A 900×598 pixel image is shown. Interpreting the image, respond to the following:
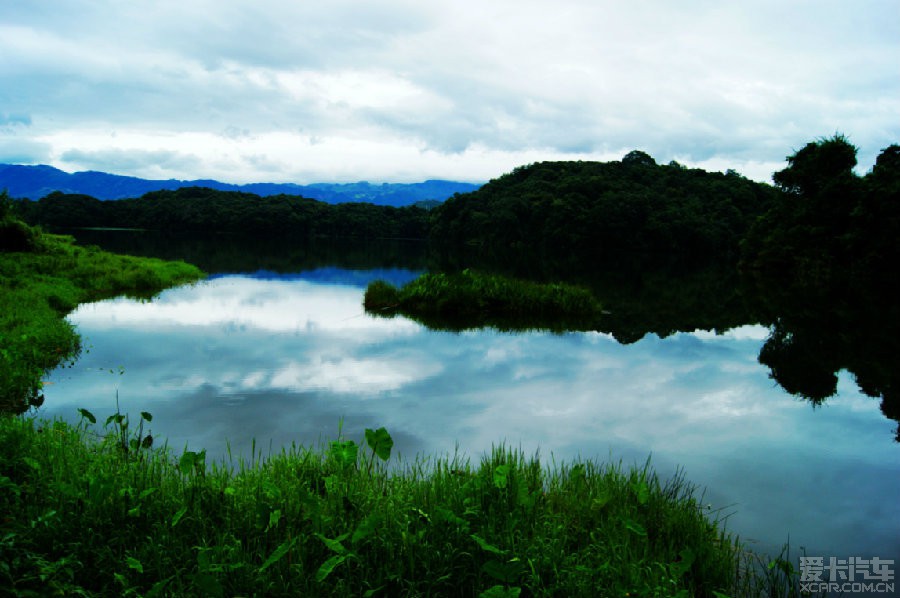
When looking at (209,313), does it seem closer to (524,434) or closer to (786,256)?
(524,434)

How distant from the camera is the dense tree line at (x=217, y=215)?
10625 centimetres

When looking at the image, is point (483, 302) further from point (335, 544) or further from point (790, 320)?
point (335, 544)

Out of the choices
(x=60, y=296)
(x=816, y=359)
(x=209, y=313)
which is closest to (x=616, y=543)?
(x=816, y=359)

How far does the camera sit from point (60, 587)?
4.05 m

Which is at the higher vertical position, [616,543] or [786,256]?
[786,256]

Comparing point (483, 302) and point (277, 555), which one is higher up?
point (483, 302)

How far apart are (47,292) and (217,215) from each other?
327 ft

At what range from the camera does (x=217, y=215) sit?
113500mm

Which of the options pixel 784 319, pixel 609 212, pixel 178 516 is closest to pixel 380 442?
pixel 178 516

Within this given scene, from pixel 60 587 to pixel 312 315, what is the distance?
62.8ft

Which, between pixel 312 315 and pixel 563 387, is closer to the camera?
pixel 563 387

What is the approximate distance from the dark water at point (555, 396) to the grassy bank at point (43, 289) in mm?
612

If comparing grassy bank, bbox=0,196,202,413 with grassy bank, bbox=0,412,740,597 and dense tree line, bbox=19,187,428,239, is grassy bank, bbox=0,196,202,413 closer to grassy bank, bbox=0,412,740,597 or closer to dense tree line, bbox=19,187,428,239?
grassy bank, bbox=0,412,740,597

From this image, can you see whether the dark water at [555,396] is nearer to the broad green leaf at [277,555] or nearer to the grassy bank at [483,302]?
the grassy bank at [483,302]
